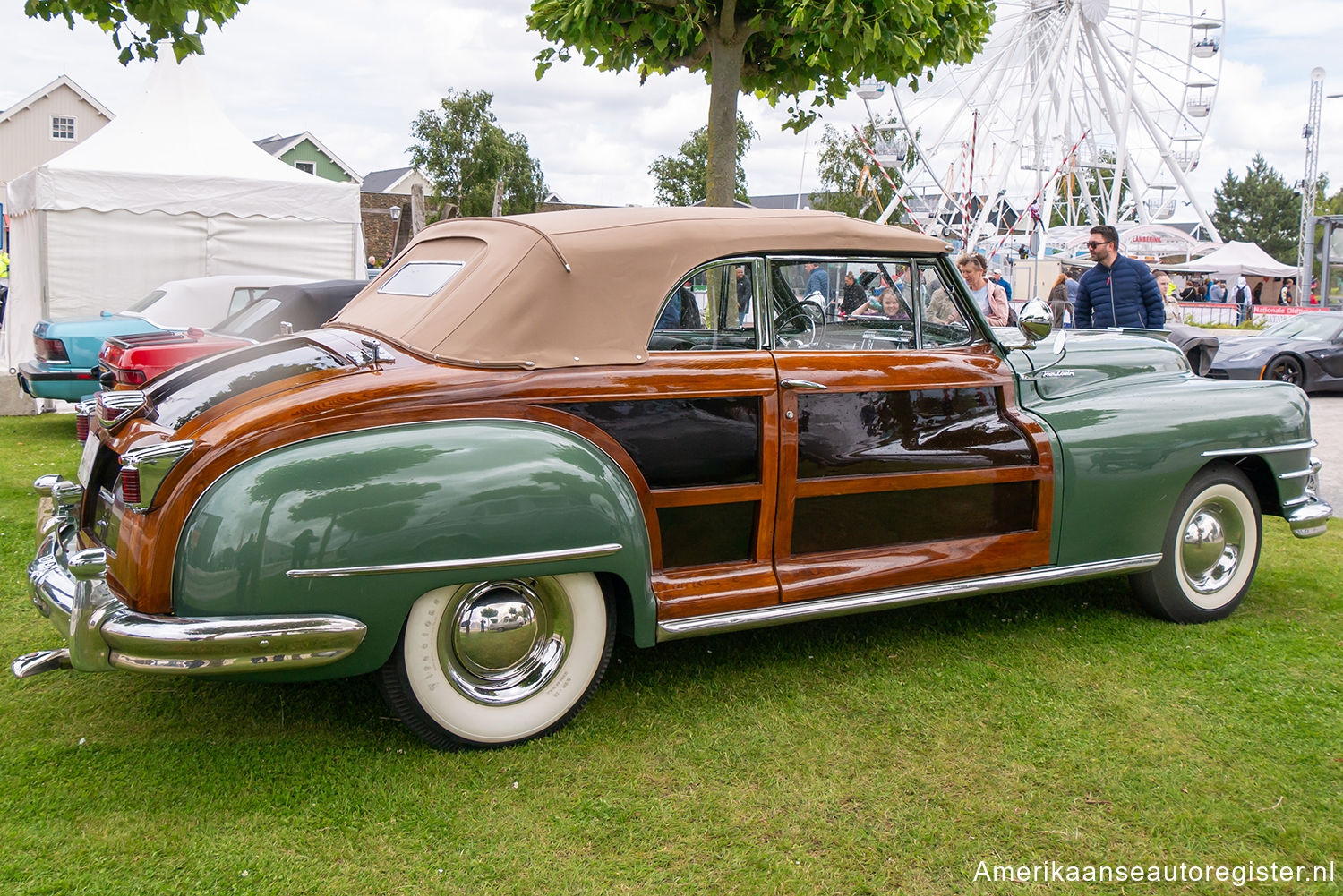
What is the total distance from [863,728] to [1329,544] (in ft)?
13.3

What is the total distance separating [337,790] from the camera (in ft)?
9.40

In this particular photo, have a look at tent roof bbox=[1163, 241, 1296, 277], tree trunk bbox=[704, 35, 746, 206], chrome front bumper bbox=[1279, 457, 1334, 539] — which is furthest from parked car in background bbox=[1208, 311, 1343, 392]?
tent roof bbox=[1163, 241, 1296, 277]

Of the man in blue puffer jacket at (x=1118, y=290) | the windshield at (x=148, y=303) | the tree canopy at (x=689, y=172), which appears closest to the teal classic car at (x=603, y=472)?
the man in blue puffer jacket at (x=1118, y=290)

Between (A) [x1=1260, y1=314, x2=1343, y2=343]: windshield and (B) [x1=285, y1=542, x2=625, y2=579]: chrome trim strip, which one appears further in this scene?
(A) [x1=1260, y1=314, x2=1343, y2=343]: windshield

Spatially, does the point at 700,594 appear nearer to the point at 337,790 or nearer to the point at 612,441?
the point at 612,441

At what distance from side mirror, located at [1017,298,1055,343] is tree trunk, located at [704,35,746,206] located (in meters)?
3.46

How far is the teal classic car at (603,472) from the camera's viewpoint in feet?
8.96

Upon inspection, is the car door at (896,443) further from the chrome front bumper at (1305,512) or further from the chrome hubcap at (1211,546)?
the chrome front bumper at (1305,512)

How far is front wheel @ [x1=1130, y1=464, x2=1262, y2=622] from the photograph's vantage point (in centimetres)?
432

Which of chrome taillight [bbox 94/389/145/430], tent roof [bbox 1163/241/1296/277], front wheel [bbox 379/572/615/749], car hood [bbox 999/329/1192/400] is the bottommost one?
front wheel [bbox 379/572/615/749]

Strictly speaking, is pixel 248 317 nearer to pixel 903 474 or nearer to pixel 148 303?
pixel 148 303

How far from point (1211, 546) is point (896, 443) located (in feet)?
5.59

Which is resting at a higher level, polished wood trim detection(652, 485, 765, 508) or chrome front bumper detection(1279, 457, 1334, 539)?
polished wood trim detection(652, 485, 765, 508)

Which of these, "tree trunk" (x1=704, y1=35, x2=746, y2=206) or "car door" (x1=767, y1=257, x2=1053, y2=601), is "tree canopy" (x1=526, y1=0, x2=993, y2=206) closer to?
"tree trunk" (x1=704, y1=35, x2=746, y2=206)
